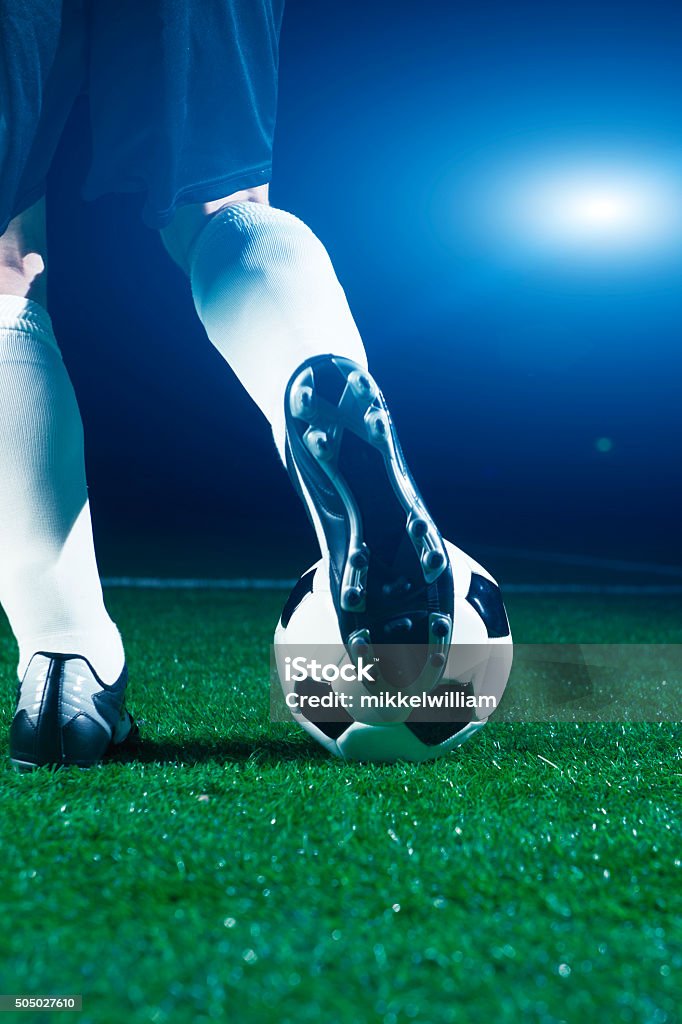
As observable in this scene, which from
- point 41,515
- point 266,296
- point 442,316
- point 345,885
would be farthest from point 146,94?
point 442,316

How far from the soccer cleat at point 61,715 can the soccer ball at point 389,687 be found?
19 cm

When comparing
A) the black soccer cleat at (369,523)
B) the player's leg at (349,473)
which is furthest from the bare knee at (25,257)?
the black soccer cleat at (369,523)

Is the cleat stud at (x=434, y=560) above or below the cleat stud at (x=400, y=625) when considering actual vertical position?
above

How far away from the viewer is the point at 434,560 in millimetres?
771

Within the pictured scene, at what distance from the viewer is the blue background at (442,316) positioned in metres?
4.75

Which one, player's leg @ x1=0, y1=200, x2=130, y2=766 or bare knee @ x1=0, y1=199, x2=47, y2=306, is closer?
player's leg @ x1=0, y1=200, x2=130, y2=766

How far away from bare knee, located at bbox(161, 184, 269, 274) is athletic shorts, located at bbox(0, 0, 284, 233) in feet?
0.04

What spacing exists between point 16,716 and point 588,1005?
1.98 feet

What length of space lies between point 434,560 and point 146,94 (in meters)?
0.63

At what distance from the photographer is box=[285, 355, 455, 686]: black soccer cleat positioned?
77cm

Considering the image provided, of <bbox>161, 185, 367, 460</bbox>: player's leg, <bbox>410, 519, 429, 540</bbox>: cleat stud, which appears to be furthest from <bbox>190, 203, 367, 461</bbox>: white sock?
<bbox>410, 519, 429, 540</bbox>: cleat stud

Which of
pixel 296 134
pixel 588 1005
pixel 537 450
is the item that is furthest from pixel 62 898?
pixel 537 450

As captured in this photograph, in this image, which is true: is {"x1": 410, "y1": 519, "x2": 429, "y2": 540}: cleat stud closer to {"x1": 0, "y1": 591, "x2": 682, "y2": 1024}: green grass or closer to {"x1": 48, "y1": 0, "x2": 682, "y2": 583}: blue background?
{"x1": 0, "y1": 591, "x2": 682, "y2": 1024}: green grass

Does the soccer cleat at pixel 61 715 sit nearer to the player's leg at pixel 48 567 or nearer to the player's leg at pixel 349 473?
the player's leg at pixel 48 567
